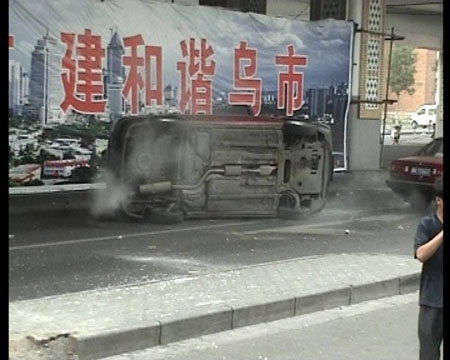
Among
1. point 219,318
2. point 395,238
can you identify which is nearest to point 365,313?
point 219,318

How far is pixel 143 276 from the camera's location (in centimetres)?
793

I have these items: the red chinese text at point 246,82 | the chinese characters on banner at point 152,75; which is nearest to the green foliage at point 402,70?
the chinese characters on banner at point 152,75

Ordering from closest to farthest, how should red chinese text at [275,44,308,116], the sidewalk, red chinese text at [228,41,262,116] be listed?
the sidewalk → red chinese text at [228,41,262,116] → red chinese text at [275,44,308,116]

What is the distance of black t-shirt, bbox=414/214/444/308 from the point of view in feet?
15.1

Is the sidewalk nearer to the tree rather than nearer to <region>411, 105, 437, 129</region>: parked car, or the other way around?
<region>411, 105, 437, 129</region>: parked car

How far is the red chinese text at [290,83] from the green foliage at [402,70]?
160 ft

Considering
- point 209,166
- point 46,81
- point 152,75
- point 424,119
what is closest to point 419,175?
point 209,166

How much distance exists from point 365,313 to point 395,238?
12.3ft

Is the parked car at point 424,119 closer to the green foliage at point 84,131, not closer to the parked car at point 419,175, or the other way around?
the parked car at point 419,175

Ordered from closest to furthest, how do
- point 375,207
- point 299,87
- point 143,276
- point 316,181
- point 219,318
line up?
1. point 219,318
2. point 143,276
3. point 316,181
4. point 375,207
5. point 299,87

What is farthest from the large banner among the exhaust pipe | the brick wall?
the brick wall

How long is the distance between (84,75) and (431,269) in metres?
8.34

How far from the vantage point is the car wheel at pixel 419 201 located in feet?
43.6
